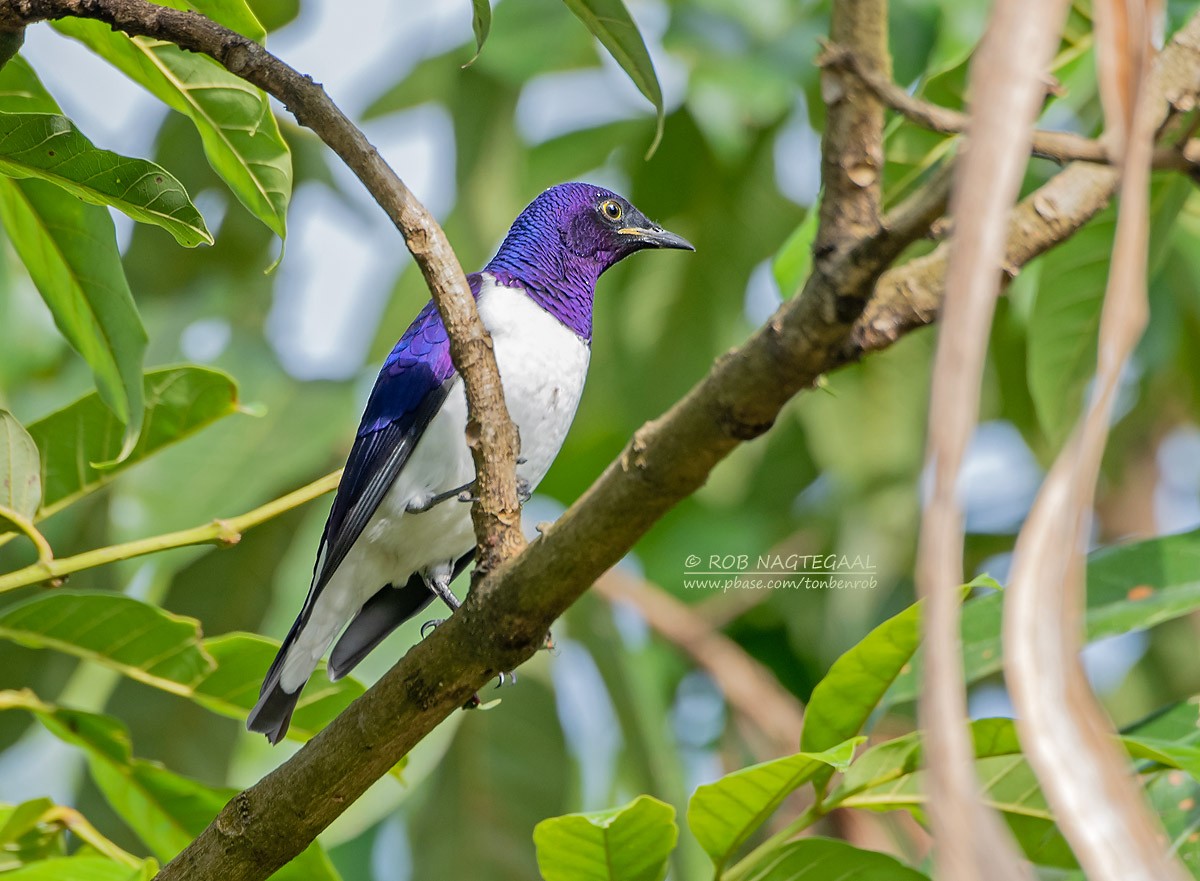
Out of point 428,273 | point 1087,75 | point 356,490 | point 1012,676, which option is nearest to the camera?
point 1012,676

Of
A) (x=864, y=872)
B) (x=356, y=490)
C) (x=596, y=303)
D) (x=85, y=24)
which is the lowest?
(x=864, y=872)

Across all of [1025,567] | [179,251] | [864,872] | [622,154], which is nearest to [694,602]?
[622,154]

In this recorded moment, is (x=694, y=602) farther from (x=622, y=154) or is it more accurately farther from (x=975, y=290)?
(x=975, y=290)

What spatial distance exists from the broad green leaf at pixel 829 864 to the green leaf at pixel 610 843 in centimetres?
16

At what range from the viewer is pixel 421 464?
2854 millimetres

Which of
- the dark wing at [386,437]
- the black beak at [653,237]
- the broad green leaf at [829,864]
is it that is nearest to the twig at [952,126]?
the broad green leaf at [829,864]

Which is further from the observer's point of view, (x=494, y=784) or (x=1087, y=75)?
(x=494, y=784)

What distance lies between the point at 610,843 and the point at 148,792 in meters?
0.92

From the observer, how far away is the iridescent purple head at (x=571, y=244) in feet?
10.3

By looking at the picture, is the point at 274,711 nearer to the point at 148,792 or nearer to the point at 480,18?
the point at 148,792

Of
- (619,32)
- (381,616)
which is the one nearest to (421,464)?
A: (381,616)

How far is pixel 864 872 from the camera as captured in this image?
1.74 metres

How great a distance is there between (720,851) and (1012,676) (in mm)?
1255

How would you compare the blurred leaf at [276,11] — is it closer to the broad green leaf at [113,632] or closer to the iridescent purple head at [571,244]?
the iridescent purple head at [571,244]
